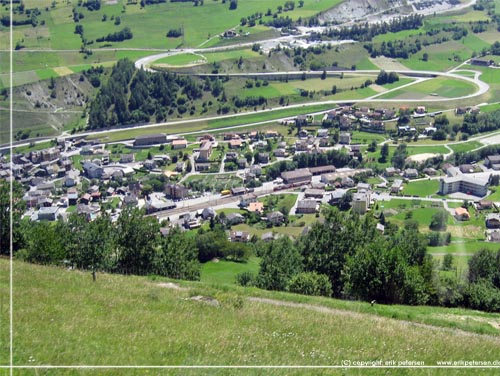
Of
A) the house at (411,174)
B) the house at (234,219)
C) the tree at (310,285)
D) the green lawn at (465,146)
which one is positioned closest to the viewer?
the tree at (310,285)

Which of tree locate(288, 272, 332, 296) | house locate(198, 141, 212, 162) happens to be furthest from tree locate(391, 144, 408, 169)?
tree locate(288, 272, 332, 296)

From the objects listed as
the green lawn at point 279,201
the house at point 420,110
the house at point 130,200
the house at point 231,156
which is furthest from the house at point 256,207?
the house at point 420,110

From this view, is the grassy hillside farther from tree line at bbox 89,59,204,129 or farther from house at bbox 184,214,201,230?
tree line at bbox 89,59,204,129

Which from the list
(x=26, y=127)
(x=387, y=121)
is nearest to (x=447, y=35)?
(x=387, y=121)

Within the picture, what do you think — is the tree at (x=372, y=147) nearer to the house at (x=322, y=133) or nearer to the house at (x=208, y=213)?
the house at (x=322, y=133)

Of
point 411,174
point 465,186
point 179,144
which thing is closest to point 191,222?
point 411,174

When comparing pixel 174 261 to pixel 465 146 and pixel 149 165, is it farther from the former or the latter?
pixel 465 146

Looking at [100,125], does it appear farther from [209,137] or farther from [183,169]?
[183,169]
